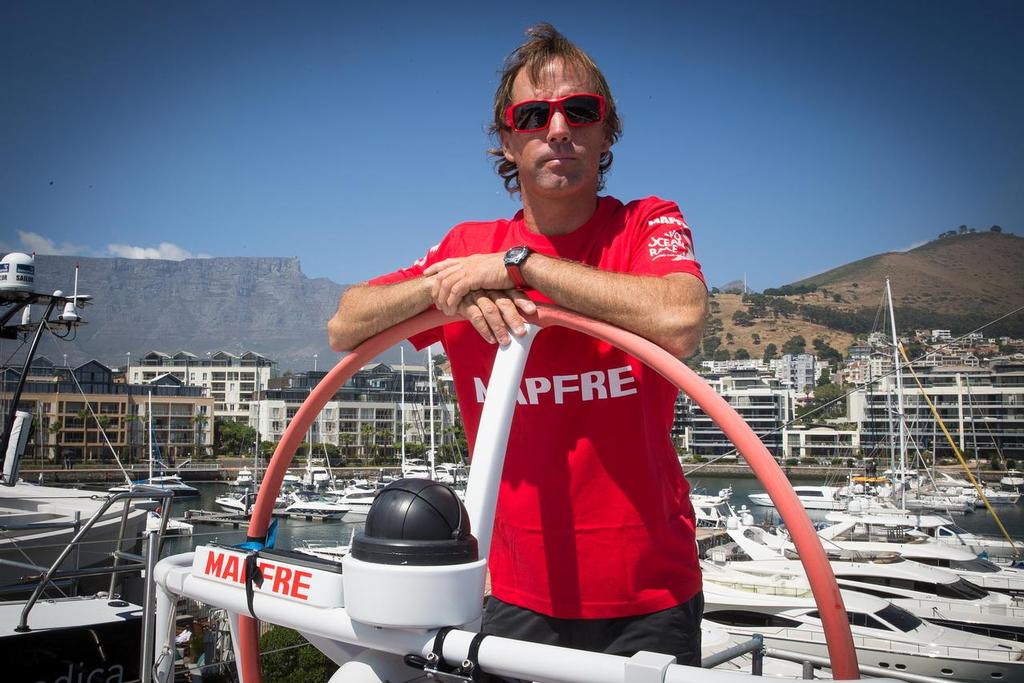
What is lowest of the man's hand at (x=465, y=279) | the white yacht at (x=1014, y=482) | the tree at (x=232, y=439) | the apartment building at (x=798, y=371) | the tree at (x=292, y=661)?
the white yacht at (x=1014, y=482)

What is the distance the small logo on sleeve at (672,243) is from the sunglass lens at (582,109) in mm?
283

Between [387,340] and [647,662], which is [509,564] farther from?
[647,662]

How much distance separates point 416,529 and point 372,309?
2.52ft

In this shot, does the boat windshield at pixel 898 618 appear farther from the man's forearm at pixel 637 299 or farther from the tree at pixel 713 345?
the tree at pixel 713 345

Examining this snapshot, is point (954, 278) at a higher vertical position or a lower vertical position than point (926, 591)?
higher

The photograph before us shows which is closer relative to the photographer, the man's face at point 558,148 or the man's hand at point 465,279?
the man's hand at point 465,279

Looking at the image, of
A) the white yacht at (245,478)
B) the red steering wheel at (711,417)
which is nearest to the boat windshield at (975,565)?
the red steering wheel at (711,417)

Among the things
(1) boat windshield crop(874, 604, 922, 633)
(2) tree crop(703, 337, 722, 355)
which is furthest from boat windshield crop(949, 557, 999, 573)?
(2) tree crop(703, 337, 722, 355)

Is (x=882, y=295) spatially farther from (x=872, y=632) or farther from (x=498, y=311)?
(x=498, y=311)

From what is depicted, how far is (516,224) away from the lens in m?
2.04

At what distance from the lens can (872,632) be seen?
52.9 feet

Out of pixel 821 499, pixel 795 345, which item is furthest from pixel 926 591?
pixel 795 345

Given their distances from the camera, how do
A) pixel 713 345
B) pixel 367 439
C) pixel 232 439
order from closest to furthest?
pixel 232 439 → pixel 367 439 → pixel 713 345

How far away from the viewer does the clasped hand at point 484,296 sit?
161cm
